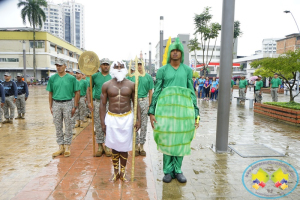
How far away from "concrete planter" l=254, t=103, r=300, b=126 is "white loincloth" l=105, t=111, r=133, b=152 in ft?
22.9

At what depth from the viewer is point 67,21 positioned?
14012 centimetres

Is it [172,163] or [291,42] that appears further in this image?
[291,42]

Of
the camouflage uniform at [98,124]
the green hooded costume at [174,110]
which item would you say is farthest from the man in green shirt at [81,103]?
the green hooded costume at [174,110]

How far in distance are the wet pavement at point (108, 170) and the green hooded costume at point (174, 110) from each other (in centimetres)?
62

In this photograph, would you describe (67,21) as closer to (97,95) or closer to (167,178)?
(97,95)

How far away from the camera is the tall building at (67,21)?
133500 millimetres

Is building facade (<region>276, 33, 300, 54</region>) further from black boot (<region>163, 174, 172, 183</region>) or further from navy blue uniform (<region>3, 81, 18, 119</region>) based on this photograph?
black boot (<region>163, 174, 172, 183</region>)

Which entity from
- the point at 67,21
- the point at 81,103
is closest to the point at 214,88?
the point at 81,103

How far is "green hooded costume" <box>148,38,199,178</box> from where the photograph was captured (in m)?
3.70

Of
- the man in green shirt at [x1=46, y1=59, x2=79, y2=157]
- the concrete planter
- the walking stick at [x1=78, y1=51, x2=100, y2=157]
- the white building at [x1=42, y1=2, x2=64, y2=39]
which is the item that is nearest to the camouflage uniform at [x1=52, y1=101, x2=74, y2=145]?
the man in green shirt at [x1=46, y1=59, x2=79, y2=157]

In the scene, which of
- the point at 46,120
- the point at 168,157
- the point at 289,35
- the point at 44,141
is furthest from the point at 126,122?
the point at 289,35

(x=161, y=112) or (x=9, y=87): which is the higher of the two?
(x=9, y=87)

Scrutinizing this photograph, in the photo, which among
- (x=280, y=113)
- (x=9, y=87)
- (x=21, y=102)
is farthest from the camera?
(x=21, y=102)

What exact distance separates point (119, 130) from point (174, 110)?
876mm
